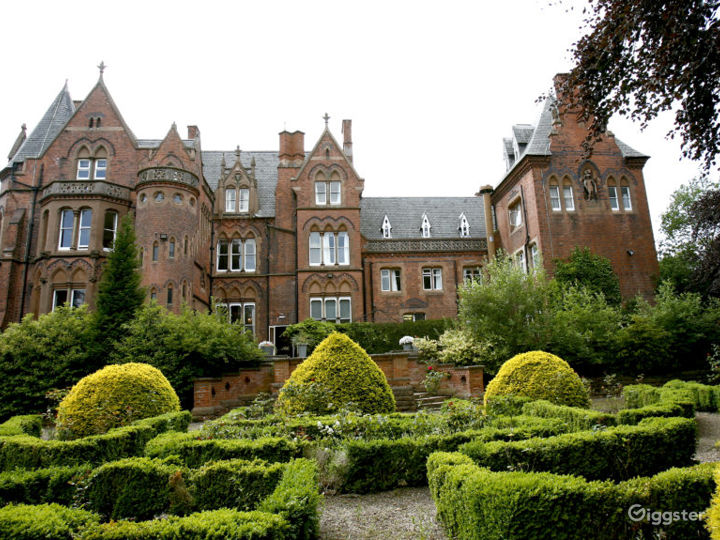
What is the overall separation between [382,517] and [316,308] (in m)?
25.1

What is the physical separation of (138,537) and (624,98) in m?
12.0

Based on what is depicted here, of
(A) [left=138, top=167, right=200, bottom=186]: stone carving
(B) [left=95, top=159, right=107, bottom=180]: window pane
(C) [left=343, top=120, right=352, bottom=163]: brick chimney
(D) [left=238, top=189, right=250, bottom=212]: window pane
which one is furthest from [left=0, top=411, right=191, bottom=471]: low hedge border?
(C) [left=343, top=120, right=352, bottom=163]: brick chimney

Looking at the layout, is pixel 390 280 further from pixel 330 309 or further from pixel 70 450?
pixel 70 450

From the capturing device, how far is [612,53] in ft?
33.8

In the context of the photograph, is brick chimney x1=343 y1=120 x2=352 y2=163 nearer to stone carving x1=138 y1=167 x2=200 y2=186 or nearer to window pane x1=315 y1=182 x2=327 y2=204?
window pane x1=315 y1=182 x2=327 y2=204

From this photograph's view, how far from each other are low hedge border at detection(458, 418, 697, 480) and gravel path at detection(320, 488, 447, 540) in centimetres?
102

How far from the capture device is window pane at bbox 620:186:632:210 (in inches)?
1161

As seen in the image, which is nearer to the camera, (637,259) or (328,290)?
(637,259)

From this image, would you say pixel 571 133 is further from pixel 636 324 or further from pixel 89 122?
pixel 89 122

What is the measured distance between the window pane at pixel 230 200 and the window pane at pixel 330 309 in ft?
32.1

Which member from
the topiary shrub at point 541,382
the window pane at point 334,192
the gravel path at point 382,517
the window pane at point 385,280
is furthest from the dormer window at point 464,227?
the gravel path at point 382,517

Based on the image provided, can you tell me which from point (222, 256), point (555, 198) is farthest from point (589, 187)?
point (222, 256)

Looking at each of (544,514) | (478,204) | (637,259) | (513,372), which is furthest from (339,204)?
(544,514)

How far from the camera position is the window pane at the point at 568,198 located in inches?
1140
